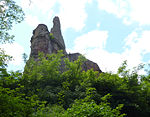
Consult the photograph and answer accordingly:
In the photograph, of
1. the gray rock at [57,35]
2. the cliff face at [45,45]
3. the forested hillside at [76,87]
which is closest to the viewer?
the forested hillside at [76,87]

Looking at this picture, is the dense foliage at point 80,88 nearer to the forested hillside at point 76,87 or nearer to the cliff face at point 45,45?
the forested hillside at point 76,87

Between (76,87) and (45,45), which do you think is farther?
(45,45)

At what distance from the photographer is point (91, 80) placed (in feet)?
40.0

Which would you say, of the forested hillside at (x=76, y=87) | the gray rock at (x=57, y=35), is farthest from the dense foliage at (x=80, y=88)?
the gray rock at (x=57, y=35)

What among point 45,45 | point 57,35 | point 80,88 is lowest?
point 80,88

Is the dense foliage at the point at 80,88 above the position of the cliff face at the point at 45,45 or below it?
below

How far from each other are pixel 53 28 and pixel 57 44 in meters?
8.31

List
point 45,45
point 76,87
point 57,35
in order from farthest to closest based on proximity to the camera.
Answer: point 57,35, point 45,45, point 76,87

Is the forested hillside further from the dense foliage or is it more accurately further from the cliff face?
the cliff face

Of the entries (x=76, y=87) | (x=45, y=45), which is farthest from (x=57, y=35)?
(x=76, y=87)

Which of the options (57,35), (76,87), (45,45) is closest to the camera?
(76,87)

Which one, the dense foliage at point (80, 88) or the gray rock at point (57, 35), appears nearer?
the dense foliage at point (80, 88)

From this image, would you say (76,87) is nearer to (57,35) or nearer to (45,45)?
(45,45)

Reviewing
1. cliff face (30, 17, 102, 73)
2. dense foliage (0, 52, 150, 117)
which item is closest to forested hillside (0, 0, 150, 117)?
dense foliage (0, 52, 150, 117)
